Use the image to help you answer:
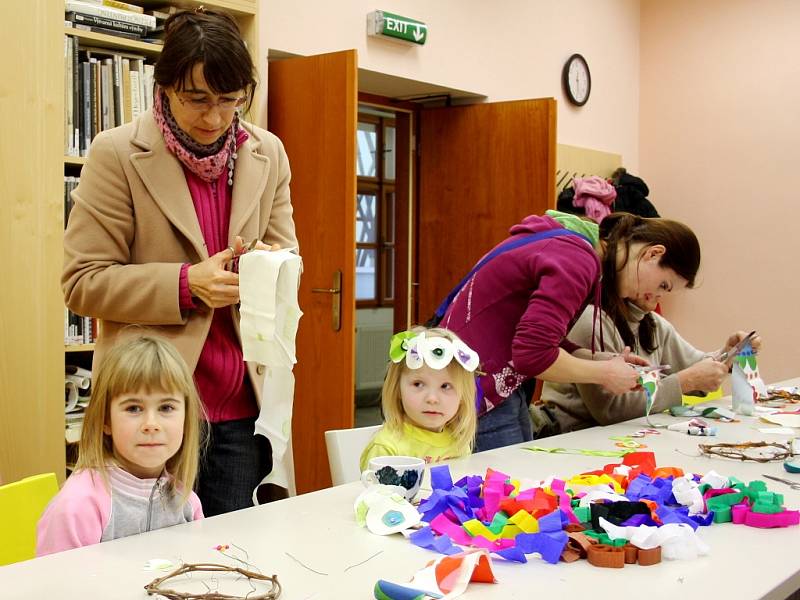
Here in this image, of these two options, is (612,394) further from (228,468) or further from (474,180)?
(474,180)

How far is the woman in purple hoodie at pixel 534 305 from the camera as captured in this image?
88.4 inches

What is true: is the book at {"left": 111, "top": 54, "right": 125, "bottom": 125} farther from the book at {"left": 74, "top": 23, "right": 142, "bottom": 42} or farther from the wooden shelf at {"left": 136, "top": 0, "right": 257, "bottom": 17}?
the wooden shelf at {"left": 136, "top": 0, "right": 257, "bottom": 17}

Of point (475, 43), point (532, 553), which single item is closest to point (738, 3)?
point (475, 43)

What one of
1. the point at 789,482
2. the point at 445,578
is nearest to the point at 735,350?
the point at 789,482

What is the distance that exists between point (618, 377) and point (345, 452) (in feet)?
2.64

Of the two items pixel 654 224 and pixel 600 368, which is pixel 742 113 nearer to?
pixel 654 224

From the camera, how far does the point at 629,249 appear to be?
8.80 feet

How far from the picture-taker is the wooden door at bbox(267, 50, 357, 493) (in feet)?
11.8

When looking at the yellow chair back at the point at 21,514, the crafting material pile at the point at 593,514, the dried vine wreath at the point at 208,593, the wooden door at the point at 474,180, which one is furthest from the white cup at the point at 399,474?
the wooden door at the point at 474,180

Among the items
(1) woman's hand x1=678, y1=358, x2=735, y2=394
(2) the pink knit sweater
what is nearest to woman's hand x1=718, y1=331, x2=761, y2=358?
(1) woman's hand x1=678, y1=358, x2=735, y2=394

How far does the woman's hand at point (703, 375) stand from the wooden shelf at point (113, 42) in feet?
6.63

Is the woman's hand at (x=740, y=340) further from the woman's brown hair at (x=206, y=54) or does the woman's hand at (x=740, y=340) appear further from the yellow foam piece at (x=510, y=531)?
the woman's brown hair at (x=206, y=54)

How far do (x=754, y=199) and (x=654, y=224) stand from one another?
3402mm

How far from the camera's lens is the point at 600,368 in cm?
243
